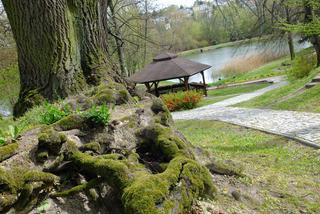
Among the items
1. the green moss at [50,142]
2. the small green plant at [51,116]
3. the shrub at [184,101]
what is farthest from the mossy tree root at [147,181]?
the shrub at [184,101]

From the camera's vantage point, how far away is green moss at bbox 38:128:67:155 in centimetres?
273

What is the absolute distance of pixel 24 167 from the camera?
257 cm

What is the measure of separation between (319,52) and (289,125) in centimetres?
1219

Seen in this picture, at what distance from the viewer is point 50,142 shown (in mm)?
2762

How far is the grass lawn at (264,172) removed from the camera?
3545mm

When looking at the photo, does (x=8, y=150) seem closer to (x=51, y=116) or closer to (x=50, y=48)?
(x=51, y=116)

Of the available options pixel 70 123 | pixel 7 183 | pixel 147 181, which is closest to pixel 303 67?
pixel 70 123

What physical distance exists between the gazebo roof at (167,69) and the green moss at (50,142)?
19244 millimetres

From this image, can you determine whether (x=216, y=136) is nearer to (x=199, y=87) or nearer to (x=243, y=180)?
(x=243, y=180)

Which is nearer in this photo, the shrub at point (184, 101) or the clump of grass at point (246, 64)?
the shrub at point (184, 101)

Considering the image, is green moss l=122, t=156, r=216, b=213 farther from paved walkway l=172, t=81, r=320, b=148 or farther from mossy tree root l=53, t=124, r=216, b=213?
paved walkway l=172, t=81, r=320, b=148

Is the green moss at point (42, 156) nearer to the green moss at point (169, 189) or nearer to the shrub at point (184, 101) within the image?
the green moss at point (169, 189)

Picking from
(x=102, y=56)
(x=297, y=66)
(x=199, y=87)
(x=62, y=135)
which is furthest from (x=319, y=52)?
(x=62, y=135)

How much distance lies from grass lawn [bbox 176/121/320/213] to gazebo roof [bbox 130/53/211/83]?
11.5 m
